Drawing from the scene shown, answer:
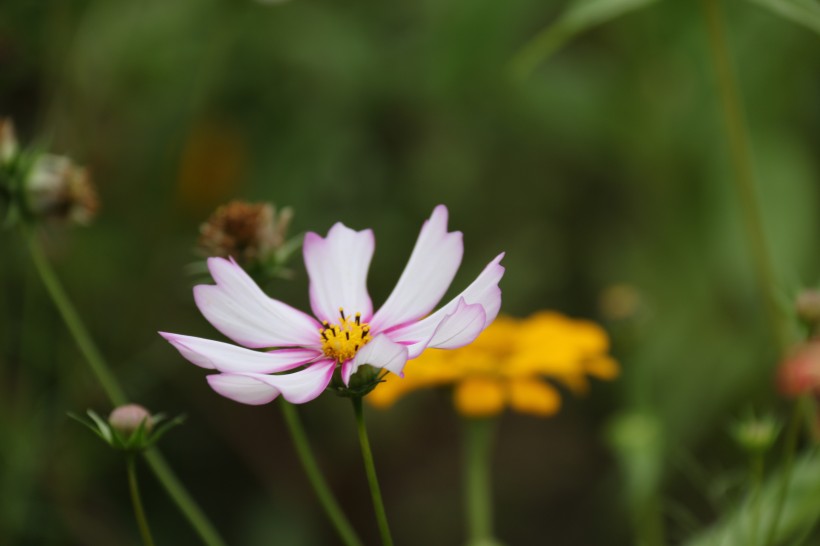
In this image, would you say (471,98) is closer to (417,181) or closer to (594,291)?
(417,181)

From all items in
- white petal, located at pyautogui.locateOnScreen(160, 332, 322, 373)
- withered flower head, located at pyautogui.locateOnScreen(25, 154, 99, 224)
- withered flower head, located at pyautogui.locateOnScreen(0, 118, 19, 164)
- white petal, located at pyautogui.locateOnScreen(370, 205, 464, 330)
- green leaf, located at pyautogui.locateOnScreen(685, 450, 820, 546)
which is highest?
withered flower head, located at pyautogui.locateOnScreen(0, 118, 19, 164)

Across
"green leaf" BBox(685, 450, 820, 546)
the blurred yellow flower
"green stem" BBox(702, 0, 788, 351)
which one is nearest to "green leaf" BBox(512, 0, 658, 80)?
"green stem" BBox(702, 0, 788, 351)

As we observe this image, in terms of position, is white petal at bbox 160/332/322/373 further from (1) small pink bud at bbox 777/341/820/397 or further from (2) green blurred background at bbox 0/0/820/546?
(2) green blurred background at bbox 0/0/820/546

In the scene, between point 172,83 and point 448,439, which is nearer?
point 172,83

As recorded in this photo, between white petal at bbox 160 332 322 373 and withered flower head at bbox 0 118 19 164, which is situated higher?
withered flower head at bbox 0 118 19 164

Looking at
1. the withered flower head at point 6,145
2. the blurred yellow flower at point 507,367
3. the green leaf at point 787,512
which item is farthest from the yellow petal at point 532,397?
the withered flower head at point 6,145

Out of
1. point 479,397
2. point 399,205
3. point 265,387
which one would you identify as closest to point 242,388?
point 265,387

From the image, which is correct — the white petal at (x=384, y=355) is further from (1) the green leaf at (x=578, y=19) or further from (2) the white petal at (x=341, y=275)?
(1) the green leaf at (x=578, y=19)

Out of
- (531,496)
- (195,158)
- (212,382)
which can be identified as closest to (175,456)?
(195,158)
